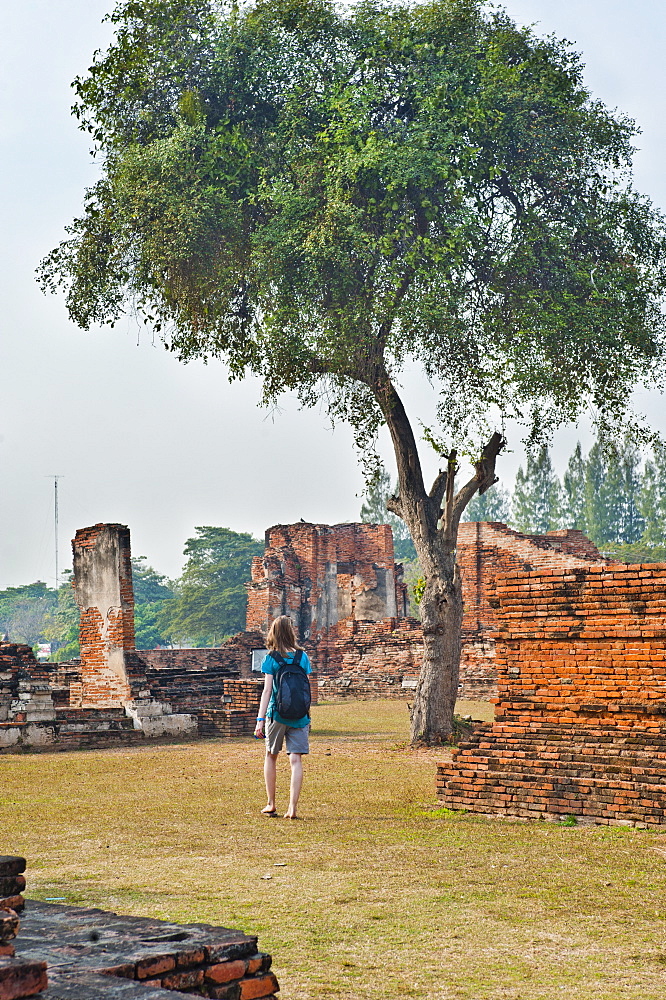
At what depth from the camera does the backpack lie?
7.00 metres

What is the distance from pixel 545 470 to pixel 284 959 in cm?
6282

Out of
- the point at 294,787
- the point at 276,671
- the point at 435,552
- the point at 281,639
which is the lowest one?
the point at 294,787

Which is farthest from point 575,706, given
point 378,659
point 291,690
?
point 378,659

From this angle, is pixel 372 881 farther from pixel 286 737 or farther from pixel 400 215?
pixel 400 215

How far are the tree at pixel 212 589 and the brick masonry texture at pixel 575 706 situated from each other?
48.6 meters

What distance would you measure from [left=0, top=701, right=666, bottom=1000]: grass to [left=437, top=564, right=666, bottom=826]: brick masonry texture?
0.86 ft

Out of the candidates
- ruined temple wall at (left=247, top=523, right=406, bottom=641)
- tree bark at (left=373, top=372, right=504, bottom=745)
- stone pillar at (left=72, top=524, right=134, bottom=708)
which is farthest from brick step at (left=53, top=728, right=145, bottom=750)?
ruined temple wall at (left=247, top=523, right=406, bottom=641)

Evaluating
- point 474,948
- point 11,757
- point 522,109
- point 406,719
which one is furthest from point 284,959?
point 406,719

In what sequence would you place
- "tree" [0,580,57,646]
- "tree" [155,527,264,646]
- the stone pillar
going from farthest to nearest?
"tree" [0,580,57,646] < "tree" [155,527,264,646] < the stone pillar

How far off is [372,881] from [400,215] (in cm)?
980

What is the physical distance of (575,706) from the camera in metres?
7.22

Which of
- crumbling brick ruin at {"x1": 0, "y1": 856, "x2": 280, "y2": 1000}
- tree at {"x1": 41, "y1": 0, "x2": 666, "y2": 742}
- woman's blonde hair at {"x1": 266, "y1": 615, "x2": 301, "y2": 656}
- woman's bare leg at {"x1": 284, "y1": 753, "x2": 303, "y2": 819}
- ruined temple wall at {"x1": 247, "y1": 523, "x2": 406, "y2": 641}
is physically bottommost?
woman's bare leg at {"x1": 284, "y1": 753, "x2": 303, "y2": 819}

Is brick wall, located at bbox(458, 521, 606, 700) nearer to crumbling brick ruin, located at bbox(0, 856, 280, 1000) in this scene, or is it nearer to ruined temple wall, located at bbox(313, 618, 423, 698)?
ruined temple wall, located at bbox(313, 618, 423, 698)

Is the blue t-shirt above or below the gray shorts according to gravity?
above
